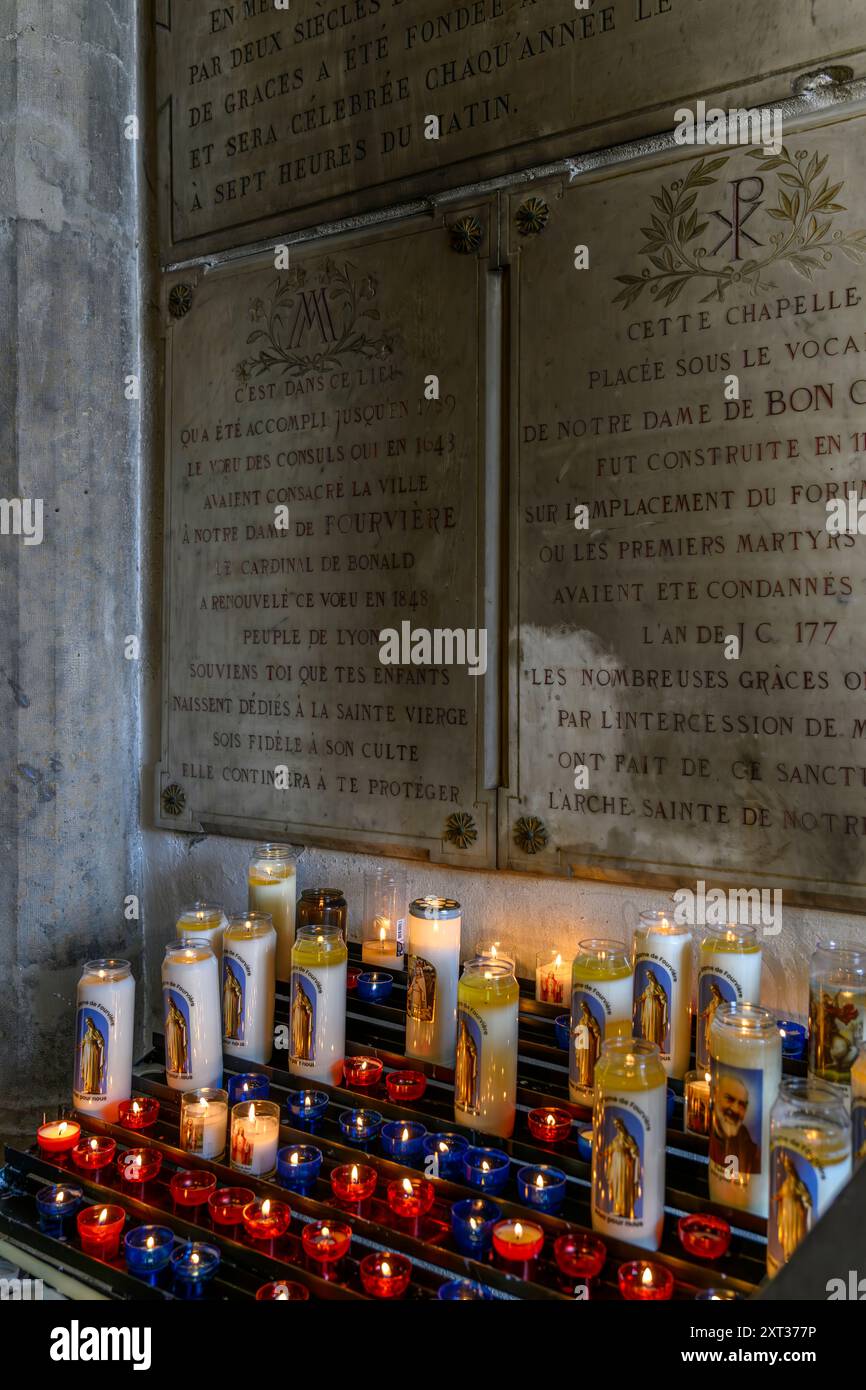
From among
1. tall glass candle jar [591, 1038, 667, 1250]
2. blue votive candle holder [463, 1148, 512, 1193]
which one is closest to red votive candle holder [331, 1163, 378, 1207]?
blue votive candle holder [463, 1148, 512, 1193]

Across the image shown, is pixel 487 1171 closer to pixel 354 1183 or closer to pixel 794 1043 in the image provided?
pixel 354 1183

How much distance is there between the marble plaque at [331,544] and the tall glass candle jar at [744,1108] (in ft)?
2.89

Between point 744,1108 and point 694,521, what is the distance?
3.53 ft

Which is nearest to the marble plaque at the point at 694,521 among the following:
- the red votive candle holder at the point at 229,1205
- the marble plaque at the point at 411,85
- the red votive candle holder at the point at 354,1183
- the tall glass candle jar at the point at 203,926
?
the marble plaque at the point at 411,85

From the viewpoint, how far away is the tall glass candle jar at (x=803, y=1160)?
4.06 feet

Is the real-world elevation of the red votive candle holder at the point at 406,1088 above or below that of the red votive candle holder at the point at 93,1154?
above

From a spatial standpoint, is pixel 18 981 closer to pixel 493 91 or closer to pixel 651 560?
pixel 651 560

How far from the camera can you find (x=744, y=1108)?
145cm

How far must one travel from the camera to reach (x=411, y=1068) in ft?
6.36

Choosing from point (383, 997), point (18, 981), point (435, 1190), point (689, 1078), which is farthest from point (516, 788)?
point (18, 981)

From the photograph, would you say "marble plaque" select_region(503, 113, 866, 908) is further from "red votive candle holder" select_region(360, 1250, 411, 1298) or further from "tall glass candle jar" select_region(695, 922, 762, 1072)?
"red votive candle holder" select_region(360, 1250, 411, 1298)

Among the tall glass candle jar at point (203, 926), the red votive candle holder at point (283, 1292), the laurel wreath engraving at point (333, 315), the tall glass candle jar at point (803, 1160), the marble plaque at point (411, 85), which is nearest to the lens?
the tall glass candle jar at point (803, 1160)

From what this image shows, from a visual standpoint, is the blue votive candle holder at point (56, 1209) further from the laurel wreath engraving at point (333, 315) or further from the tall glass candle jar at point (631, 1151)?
the laurel wreath engraving at point (333, 315)
